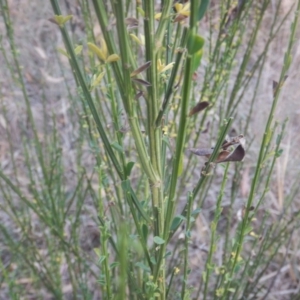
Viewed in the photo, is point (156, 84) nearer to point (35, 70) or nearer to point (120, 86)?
point (120, 86)

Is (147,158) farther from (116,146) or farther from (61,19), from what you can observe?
(61,19)

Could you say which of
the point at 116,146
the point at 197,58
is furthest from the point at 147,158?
the point at 197,58

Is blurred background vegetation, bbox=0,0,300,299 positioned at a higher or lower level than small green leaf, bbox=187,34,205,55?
lower

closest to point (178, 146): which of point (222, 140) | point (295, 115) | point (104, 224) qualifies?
point (222, 140)

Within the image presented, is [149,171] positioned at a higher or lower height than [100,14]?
lower

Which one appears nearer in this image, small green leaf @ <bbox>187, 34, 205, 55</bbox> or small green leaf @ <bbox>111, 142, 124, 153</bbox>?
small green leaf @ <bbox>187, 34, 205, 55</bbox>

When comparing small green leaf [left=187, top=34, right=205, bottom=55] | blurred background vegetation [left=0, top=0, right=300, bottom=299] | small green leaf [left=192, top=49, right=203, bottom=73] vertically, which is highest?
small green leaf [left=187, top=34, right=205, bottom=55]

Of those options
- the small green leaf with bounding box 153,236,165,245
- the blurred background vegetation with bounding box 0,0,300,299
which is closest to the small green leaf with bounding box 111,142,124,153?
the blurred background vegetation with bounding box 0,0,300,299

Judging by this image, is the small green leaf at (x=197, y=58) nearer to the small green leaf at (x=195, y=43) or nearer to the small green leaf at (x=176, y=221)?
the small green leaf at (x=195, y=43)

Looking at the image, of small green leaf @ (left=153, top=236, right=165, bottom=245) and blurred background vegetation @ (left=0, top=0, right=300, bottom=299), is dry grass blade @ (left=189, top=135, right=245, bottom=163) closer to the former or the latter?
blurred background vegetation @ (left=0, top=0, right=300, bottom=299)
